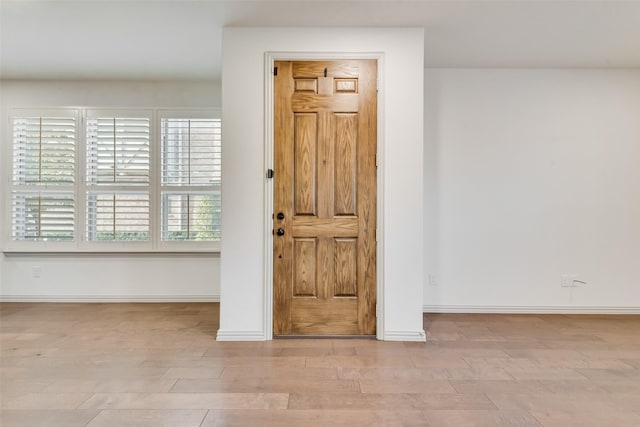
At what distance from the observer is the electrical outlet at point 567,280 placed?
3893mm

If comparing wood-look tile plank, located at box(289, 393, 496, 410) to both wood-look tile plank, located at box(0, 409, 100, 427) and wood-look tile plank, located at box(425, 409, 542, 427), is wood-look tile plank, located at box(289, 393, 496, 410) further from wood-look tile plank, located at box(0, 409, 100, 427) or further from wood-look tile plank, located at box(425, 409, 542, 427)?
wood-look tile plank, located at box(0, 409, 100, 427)

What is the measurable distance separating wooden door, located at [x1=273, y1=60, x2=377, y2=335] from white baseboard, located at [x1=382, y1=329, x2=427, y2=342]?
0.41 ft

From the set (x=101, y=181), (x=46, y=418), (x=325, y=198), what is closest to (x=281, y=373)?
(x=46, y=418)

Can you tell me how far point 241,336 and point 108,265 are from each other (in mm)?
2300

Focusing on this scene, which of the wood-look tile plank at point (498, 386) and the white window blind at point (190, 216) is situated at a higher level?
the white window blind at point (190, 216)

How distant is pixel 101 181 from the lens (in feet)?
A: 14.1

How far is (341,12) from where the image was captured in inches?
110

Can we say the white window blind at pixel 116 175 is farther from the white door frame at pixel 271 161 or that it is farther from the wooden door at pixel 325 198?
the wooden door at pixel 325 198

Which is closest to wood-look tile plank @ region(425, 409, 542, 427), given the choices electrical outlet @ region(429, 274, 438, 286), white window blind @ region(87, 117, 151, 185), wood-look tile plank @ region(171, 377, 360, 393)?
wood-look tile plank @ region(171, 377, 360, 393)

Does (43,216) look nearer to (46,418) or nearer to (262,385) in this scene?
(46,418)

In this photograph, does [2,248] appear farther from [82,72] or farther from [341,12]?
[341,12]

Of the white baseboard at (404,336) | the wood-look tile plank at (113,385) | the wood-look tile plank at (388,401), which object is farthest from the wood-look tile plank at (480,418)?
the wood-look tile plank at (113,385)

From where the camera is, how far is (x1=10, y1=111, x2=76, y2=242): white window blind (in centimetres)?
428

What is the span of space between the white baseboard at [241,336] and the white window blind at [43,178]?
2600mm
